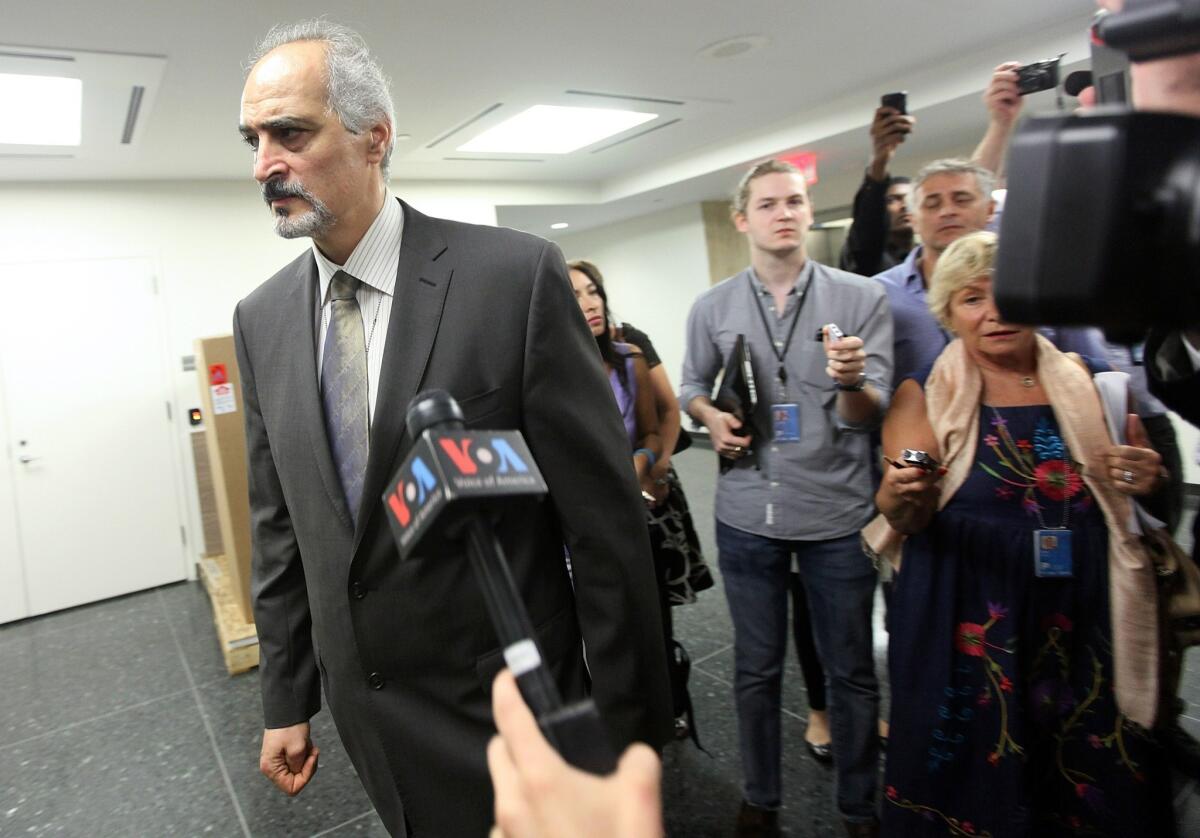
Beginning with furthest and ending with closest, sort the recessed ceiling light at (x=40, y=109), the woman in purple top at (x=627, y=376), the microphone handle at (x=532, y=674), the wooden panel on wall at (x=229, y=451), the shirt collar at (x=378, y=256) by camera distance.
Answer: the wooden panel on wall at (x=229, y=451) → the recessed ceiling light at (x=40, y=109) → the woman in purple top at (x=627, y=376) → the shirt collar at (x=378, y=256) → the microphone handle at (x=532, y=674)

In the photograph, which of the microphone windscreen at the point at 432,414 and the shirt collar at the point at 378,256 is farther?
the shirt collar at the point at 378,256

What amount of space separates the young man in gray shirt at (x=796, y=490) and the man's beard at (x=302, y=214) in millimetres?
1107

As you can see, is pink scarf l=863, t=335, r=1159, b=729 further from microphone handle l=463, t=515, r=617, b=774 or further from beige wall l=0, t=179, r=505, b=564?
beige wall l=0, t=179, r=505, b=564

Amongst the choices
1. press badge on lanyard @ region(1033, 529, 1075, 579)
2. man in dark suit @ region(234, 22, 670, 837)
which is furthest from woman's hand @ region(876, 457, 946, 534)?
man in dark suit @ region(234, 22, 670, 837)

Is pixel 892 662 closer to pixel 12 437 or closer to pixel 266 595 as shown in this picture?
pixel 266 595

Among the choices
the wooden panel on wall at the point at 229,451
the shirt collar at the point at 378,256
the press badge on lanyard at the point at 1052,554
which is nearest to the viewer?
the shirt collar at the point at 378,256

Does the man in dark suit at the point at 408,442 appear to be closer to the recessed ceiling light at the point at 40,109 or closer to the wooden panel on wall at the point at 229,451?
the wooden panel on wall at the point at 229,451

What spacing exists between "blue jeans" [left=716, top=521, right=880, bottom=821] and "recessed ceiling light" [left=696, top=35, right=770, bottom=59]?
9.88 ft

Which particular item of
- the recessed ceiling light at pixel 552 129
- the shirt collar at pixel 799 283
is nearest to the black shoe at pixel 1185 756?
the shirt collar at pixel 799 283

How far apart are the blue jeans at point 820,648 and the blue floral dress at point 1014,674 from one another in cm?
20

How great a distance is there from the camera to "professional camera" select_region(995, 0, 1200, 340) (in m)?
0.40

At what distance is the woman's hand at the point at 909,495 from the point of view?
1.42 meters

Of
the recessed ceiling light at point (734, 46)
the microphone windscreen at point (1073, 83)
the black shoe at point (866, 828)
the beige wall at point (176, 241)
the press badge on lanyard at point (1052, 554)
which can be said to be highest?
the recessed ceiling light at point (734, 46)

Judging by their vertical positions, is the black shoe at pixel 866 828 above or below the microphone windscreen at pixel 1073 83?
below
